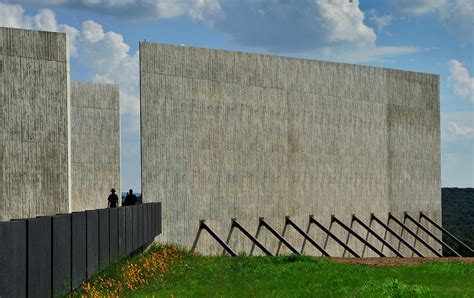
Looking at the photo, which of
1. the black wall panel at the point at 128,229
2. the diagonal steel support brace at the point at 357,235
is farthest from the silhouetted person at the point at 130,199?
the diagonal steel support brace at the point at 357,235

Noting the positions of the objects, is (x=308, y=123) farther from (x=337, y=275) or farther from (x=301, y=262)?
(x=337, y=275)

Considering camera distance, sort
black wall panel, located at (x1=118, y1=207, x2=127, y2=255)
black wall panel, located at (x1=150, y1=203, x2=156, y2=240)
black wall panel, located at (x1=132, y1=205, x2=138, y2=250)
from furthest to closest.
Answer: black wall panel, located at (x1=150, y1=203, x2=156, y2=240)
black wall panel, located at (x1=132, y1=205, x2=138, y2=250)
black wall panel, located at (x1=118, y1=207, x2=127, y2=255)

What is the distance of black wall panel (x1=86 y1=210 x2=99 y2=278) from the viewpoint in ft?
50.1

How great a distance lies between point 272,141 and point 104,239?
16583mm

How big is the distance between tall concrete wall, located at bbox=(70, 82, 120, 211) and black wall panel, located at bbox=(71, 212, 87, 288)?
22301 millimetres

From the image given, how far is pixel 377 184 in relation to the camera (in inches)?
1518

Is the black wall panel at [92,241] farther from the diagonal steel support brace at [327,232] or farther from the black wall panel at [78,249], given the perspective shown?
the diagonal steel support brace at [327,232]

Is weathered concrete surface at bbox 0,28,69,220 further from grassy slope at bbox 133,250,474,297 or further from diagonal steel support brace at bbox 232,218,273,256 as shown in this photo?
diagonal steel support brace at bbox 232,218,273,256

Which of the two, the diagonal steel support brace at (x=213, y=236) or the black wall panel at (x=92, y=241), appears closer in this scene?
the black wall panel at (x=92, y=241)

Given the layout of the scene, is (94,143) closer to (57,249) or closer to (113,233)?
(113,233)

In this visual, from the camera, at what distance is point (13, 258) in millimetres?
10039

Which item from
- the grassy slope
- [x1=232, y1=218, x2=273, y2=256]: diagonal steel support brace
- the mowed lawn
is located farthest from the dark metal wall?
[x1=232, y1=218, x2=273, y2=256]: diagonal steel support brace

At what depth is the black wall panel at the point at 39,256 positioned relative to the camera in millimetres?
10828

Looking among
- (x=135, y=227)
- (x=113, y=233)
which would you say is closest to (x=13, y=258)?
(x=113, y=233)
